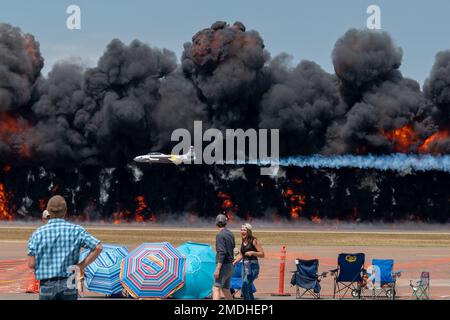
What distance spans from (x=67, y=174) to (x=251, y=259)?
76.7 meters

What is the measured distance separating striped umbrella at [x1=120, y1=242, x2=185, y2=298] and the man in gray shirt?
2646 mm

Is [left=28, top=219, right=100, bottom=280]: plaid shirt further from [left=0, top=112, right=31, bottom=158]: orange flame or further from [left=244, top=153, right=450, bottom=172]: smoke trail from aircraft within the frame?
[left=0, top=112, right=31, bottom=158]: orange flame

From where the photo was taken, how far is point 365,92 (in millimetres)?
85438

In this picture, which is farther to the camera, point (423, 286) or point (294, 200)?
point (294, 200)

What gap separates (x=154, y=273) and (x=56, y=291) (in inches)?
321

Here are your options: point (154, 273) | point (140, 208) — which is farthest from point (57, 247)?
point (140, 208)

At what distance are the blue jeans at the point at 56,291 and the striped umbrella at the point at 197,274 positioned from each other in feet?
27.8

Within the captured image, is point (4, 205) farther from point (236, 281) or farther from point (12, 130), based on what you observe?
point (236, 281)

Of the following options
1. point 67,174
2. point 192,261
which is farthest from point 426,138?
point 192,261

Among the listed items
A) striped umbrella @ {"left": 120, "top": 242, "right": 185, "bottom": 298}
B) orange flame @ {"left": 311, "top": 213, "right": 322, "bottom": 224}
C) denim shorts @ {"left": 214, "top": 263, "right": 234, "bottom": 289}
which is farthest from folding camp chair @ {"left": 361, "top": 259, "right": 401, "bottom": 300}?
orange flame @ {"left": 311, "top": 213, "right": 322, "bottom": 224}

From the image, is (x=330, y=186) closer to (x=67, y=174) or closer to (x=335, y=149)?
(x=335, y=149)

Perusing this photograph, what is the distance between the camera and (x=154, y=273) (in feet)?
53.7

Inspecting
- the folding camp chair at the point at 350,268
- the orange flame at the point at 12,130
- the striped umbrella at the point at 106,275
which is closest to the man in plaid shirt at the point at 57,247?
the striped umbrella at the point at 106,275
